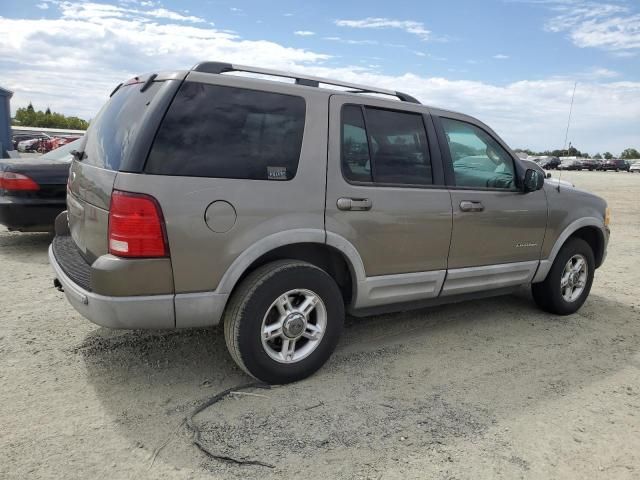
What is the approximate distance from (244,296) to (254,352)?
354mm

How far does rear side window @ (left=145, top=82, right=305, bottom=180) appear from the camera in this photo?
285 centimetres

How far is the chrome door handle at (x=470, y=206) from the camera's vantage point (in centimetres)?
397

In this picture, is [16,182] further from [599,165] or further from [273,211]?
[599,165]

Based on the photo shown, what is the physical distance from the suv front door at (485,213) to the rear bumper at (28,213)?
16.2 feet

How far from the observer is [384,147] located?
3.67 metres

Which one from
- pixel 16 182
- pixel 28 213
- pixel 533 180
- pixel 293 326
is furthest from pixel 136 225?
pixel 16 182

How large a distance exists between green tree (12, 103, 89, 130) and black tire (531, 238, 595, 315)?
92.3 meters

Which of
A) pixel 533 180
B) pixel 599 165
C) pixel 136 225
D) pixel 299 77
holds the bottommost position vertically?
pixel 136 225

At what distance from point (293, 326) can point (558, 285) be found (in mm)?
2956

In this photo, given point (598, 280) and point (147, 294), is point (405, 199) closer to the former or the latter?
point (147, 294)

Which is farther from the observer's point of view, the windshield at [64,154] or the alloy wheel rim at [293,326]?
the windshield at [64,154]

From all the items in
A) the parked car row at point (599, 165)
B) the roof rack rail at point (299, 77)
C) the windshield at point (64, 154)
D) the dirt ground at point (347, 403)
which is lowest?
the dirt ground at point (347, 403)

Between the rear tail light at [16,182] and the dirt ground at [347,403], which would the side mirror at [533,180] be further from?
the rear tail light at [16,182]

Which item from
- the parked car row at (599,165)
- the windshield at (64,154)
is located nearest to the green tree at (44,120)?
the parked car row at (599,165)
